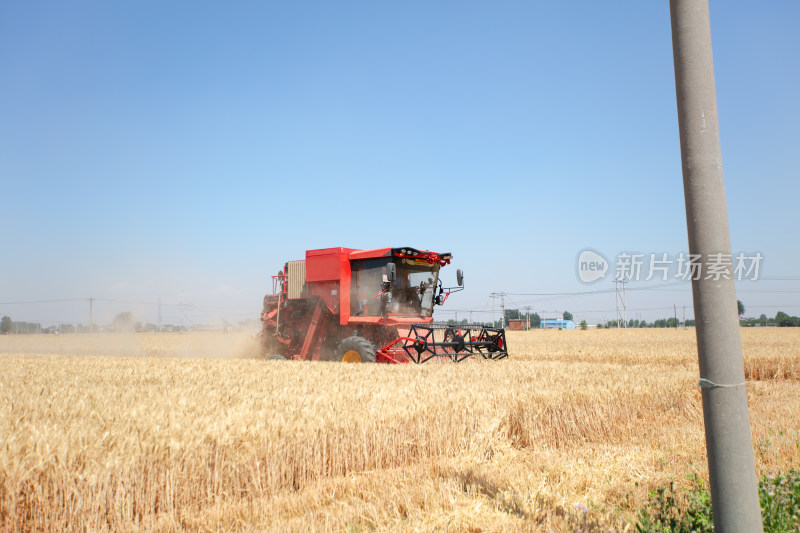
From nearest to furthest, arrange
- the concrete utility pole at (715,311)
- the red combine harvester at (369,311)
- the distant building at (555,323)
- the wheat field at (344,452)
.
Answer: the concrete utility pole at (715,311)
the wheat field at (344,452)
the red combine harvester at (369,311)
the distant building at (555,323)

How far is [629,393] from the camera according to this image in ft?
24.0

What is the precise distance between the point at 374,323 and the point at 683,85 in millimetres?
9978

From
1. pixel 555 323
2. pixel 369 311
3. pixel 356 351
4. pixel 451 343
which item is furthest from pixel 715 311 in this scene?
pixel 555 323

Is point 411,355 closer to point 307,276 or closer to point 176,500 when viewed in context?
point 307,276

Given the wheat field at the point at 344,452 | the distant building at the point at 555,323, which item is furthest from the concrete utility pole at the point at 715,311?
the distant building at the point at 555,323

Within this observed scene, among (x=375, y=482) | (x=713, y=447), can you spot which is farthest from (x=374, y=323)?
(x=713, y=447)

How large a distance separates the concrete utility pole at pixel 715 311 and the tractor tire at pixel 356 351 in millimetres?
8554

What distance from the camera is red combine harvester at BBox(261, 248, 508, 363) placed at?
11.5 m

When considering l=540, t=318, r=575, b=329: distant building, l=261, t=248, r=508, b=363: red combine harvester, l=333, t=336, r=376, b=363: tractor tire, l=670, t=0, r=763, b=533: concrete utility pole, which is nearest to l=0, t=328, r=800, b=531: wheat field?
l=670, t=0, r=763, b=533: concrete utility pole

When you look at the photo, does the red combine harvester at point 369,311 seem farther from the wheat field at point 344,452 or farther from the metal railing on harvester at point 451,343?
the wheat field at point 344,452

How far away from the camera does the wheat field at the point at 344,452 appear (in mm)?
3414

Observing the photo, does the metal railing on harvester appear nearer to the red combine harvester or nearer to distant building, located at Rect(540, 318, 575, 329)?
the red combine harvester

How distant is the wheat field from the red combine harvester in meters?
3.71

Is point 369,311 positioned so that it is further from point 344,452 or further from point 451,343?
point 344,452
